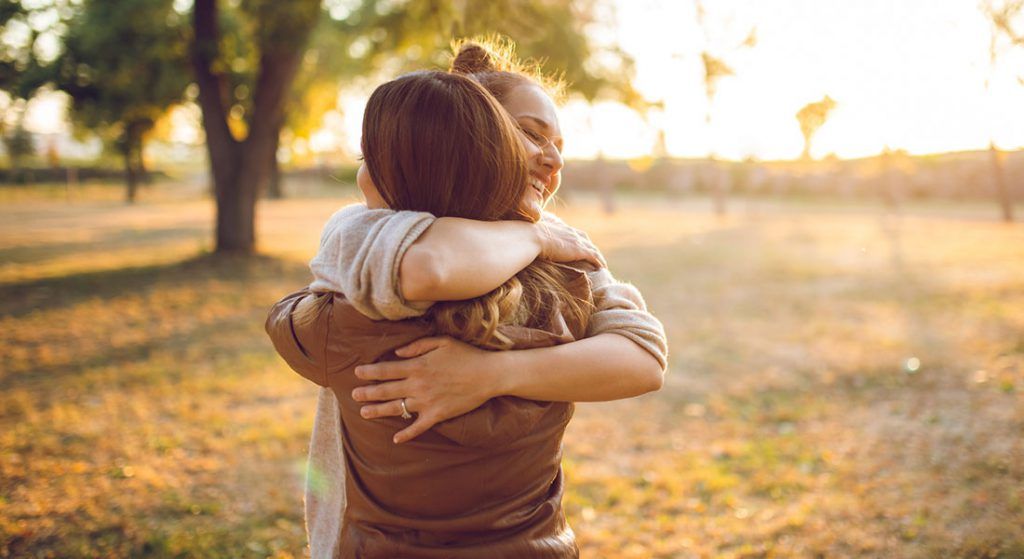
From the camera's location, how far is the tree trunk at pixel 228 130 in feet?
36.8

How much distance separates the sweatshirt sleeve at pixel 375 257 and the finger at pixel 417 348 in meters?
0.09

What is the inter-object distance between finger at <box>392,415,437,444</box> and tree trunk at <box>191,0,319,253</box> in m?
11.1

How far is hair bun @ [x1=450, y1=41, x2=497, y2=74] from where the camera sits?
5.53 feet

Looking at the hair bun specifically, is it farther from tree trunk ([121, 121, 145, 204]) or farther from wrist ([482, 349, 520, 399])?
tree trunk ([121, 121, 145, 204])

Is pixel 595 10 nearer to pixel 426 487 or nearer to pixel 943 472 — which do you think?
pixel 943 472

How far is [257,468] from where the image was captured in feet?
15.3

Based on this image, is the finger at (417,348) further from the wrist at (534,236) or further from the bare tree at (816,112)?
the bare tree at (816,112)

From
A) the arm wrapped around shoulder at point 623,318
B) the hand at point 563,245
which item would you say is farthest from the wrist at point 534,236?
the arm wrapped around shoulder at point 623,318

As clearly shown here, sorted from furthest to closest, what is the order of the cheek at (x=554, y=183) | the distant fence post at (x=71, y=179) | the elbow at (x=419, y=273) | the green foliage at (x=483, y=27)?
the distant fence post at (x=71, y=179) → the green foliage at (x=483, y=27) → the cheek at (x=554, y=183) → the elbow at (x=419, y=273)

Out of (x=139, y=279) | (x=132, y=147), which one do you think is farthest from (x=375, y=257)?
(x=132, y=147)

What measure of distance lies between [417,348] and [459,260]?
27cm

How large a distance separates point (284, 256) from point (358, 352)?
13.3 metres

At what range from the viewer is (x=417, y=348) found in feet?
4.42

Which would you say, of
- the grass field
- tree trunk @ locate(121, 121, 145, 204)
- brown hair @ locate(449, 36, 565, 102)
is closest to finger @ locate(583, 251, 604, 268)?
brown hair @ locate(449, 36, 565, 102)
